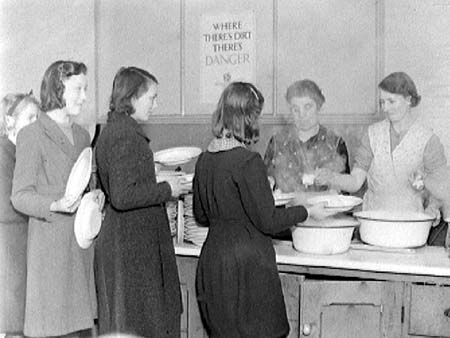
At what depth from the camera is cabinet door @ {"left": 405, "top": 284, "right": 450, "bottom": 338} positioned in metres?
1.30

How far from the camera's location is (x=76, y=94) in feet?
4.36

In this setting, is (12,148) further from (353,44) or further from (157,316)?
(353,44)

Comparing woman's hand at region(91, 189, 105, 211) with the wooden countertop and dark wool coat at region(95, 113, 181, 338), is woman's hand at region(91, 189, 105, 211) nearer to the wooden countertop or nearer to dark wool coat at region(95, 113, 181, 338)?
dark wool coat at region(95, 113, 181, 338)

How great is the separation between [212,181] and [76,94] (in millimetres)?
327

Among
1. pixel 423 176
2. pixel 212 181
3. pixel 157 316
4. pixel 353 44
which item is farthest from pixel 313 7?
pixel 157 316

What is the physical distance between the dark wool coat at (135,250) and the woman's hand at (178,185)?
0.02m

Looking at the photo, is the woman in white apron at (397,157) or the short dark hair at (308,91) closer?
the woman in white apron at (397,157)

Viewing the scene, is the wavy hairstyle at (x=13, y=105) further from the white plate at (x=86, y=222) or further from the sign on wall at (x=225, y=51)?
the sign on wall at (x=225, y=51)

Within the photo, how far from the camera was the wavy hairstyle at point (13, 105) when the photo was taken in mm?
1399

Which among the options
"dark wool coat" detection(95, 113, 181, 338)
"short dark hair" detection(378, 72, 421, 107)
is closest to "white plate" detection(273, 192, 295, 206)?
"dark wool coat" detection(95, 113, 181, 338)

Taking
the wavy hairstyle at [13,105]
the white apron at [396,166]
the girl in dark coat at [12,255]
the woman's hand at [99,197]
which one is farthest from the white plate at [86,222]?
the white apron at [396,166]

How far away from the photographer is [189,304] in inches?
59.4

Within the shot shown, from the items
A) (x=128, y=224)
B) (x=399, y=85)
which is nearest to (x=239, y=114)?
(x=128, y=224)

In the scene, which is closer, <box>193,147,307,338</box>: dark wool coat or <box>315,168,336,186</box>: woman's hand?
<box>193,147,307,338</box>: dark wool coat
